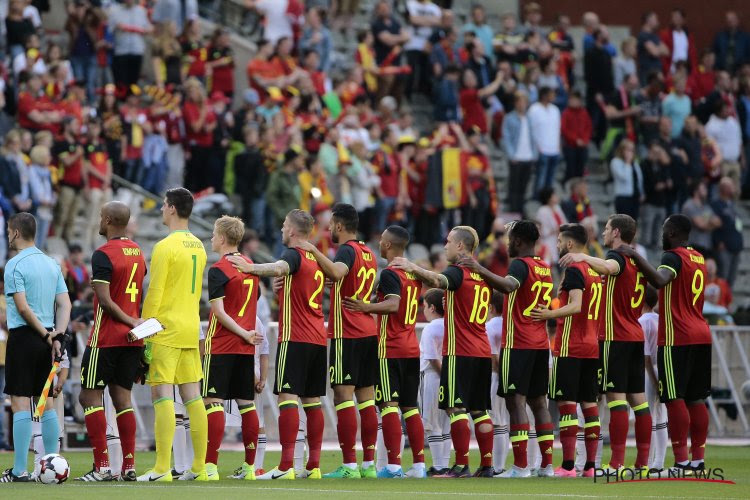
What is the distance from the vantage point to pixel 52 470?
42.3 ft

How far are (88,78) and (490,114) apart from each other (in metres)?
7.96

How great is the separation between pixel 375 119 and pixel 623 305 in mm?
12590

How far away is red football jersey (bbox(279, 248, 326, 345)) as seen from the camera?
13.8 metres

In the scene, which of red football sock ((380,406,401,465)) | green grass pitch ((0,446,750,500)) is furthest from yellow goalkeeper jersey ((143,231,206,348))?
red football sock ((380,406,401,465))

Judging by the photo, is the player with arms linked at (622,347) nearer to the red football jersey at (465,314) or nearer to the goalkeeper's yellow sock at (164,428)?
the red football jersey at (465,314)

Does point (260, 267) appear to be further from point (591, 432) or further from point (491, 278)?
point (591, 432)

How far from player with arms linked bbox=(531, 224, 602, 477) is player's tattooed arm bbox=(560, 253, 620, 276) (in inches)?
11.5

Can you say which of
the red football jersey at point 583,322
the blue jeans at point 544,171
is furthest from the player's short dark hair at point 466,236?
the blue jeans at point 544,171

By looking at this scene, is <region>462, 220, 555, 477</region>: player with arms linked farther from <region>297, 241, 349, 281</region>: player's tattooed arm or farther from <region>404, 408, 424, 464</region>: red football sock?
<region>297, 241, 349, 281</region>: player's tattooed arm

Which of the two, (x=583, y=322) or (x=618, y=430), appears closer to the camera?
(x=618, y=430)

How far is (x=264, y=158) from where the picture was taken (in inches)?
939

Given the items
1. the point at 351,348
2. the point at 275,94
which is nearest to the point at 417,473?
the point at 351,348

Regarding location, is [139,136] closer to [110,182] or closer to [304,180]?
[110,182]

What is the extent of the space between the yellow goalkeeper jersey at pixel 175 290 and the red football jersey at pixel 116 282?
15 cm
